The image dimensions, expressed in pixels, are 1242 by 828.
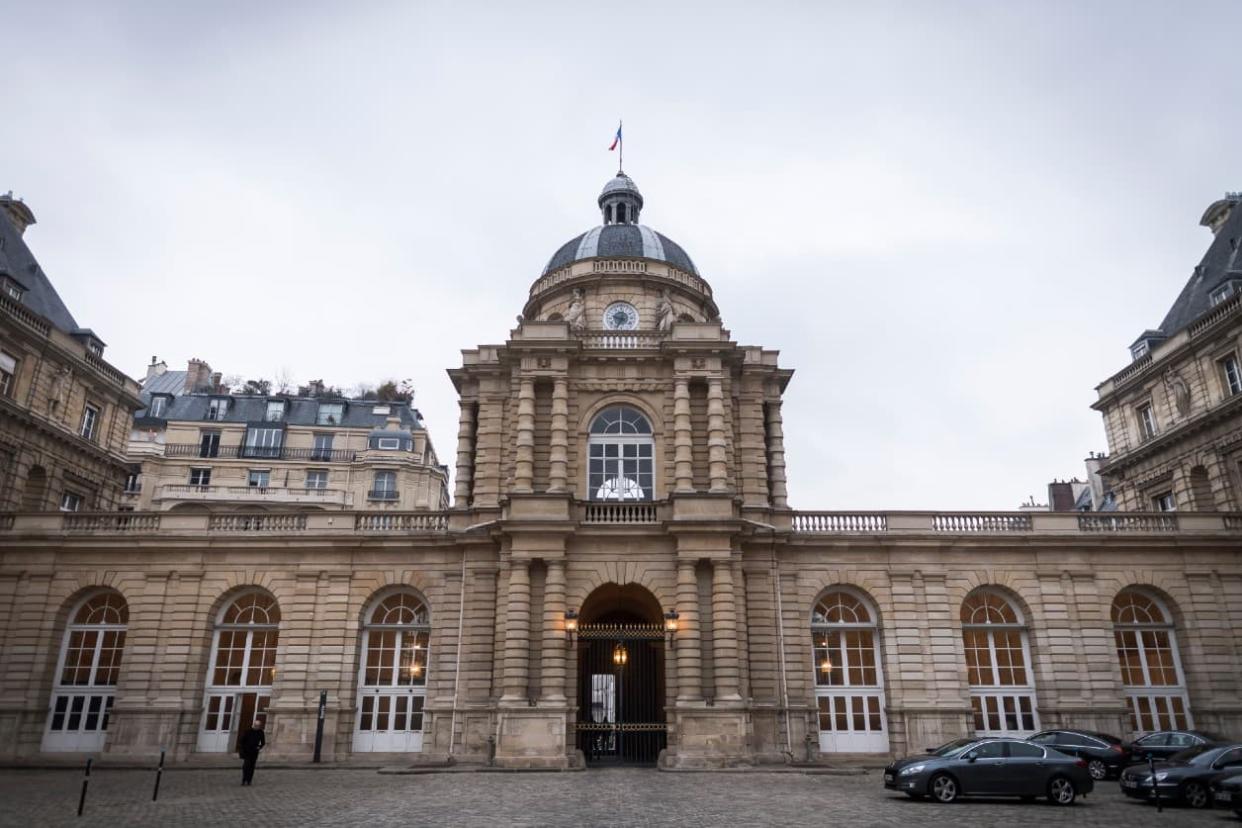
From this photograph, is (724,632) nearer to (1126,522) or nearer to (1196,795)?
(1196,795)

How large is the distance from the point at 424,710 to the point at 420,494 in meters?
26.0

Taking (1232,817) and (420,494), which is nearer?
(1232,817)

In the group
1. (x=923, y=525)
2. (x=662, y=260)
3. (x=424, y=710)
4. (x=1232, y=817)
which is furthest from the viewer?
(x=662, y=260)

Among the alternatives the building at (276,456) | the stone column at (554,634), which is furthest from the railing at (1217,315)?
the building at (276,456)

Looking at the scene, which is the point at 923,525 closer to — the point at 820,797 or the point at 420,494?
the point at 820,797

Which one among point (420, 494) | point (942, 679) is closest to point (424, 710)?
point (942, 679)

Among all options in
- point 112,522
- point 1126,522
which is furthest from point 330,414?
point 1126,522

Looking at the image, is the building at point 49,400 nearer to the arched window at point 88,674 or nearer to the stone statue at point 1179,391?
the arched window at point 88,674

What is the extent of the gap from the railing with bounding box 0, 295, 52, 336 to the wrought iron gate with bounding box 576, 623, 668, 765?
78.4 ft

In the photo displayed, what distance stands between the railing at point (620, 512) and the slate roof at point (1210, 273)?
23.4 metres

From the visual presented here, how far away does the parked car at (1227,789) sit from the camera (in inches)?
548

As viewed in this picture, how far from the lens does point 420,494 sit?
50.8 m

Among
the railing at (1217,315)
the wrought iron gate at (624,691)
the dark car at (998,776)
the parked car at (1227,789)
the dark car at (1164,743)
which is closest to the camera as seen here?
the parked car at (1227,789)

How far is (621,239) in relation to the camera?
3572 centimetres
